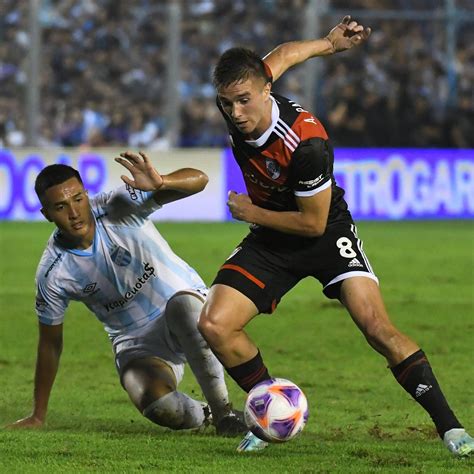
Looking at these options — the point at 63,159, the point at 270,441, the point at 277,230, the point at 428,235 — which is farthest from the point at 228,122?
the point at 63,159

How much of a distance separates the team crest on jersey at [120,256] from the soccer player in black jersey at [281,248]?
36.4 inches

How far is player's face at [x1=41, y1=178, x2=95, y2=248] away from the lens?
21.4 feet

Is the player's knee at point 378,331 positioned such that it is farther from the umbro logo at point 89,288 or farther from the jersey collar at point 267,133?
the umbro logo at point 89,288

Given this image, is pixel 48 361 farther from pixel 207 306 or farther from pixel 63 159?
pixel 63 159

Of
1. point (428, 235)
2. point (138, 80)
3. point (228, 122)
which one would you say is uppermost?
point (228, 122)

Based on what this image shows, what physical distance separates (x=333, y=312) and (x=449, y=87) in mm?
9853

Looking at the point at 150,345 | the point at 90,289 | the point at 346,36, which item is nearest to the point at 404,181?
the point at 346,36

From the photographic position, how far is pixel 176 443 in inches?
245

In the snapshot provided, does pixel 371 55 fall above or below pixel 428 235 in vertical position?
above

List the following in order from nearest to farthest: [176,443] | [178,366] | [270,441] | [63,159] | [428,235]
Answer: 1. [270,441]
2. [176,443]
3. [178,366]
4. [428,235]
5. [63,159]

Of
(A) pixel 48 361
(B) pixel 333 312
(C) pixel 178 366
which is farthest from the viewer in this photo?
(B) pixel 333 312

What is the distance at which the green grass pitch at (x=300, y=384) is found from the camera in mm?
5746

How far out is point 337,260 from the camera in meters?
6.14

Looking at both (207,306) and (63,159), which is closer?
(207,306)
